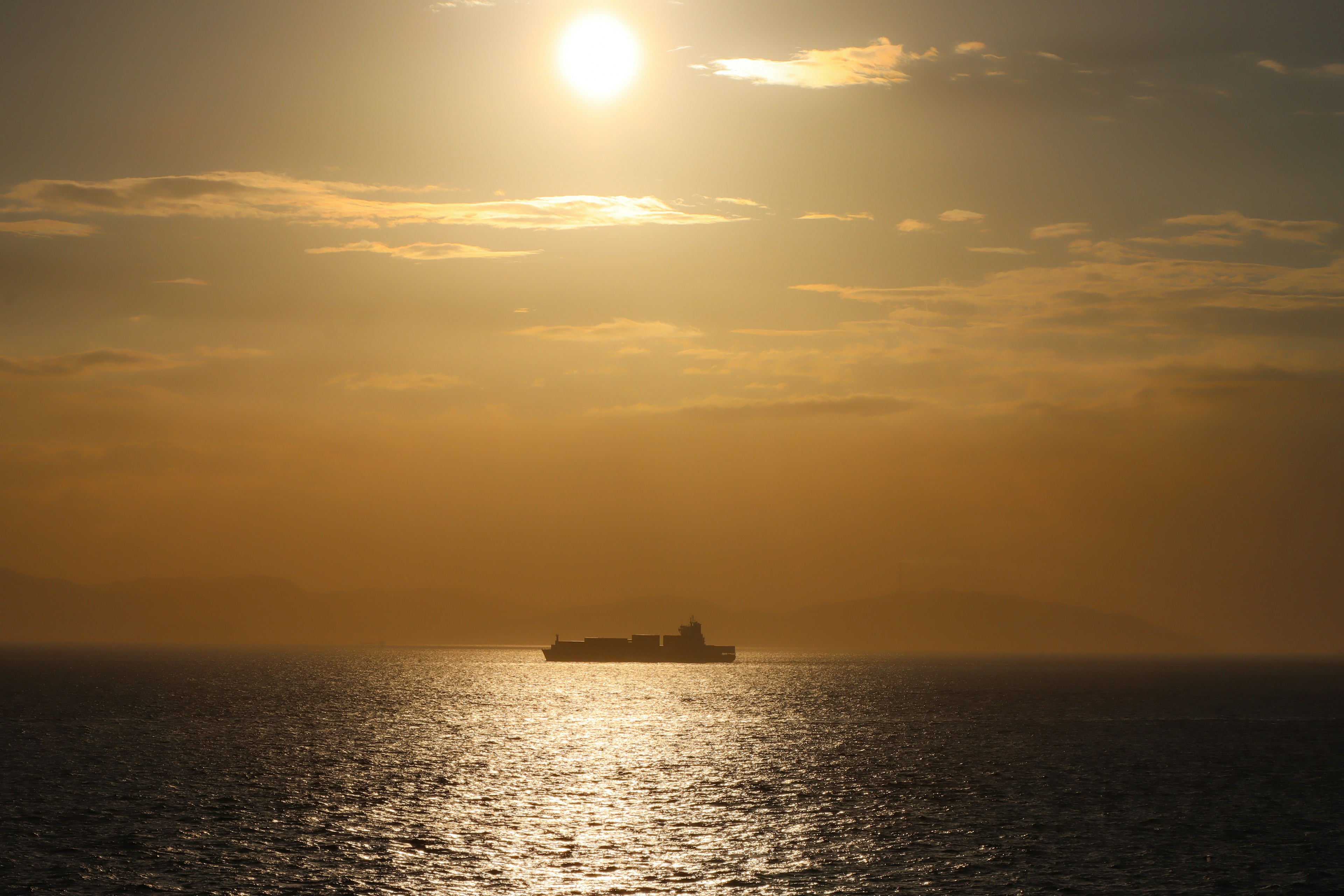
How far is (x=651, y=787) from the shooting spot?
6731 centimetres

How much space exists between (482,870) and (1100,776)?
47.1 m

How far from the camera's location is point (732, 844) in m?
49.9

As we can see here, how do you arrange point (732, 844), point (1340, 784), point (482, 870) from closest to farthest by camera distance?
1. point (482, 870)
2. point (732, 844)
3. point (1340, 784)

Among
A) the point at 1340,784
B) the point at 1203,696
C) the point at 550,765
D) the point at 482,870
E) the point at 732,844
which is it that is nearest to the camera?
the point at 482,870

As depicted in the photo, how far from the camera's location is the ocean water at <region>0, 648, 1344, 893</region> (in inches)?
1727

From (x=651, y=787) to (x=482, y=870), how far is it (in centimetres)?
2410

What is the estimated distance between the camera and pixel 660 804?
200 feet

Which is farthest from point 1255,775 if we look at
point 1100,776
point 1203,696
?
point 1203,696

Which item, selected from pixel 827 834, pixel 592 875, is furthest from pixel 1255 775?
pixel 592 875

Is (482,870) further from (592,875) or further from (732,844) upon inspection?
(732,844)

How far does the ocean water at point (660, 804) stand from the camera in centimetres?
4388

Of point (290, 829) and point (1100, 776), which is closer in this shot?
point (290, 829)

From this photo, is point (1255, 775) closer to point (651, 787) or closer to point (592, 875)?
point (651, 787)

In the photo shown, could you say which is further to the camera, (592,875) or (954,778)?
(954,778)
